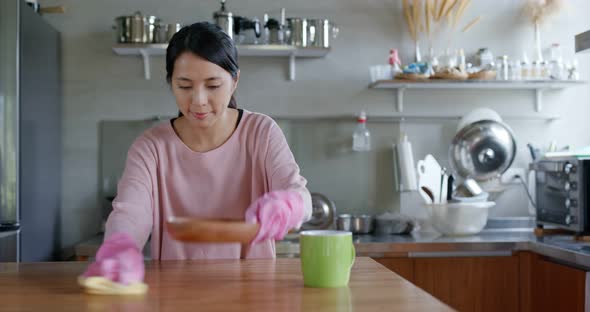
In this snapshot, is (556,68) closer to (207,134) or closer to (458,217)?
(458,217)

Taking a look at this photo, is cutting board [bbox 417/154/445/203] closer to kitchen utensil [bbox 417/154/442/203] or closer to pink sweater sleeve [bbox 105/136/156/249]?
kitchen utensil [bbox 417/154/442/203]

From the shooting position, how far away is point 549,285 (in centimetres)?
274

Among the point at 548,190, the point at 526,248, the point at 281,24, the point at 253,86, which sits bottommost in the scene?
the point at 526,248

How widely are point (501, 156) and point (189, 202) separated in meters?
2.00

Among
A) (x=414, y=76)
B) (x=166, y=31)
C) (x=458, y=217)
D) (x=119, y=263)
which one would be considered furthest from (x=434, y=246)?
(x=119, y=263)

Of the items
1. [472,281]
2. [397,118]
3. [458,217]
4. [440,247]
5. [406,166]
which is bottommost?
[472,281]

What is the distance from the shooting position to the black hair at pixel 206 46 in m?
1.62

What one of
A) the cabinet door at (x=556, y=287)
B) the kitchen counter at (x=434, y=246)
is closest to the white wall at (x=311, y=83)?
the kitchen counter at (x=434, y=246)

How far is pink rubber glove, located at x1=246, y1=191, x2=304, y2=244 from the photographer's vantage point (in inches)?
48.3

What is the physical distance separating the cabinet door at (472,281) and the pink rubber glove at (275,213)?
169cm

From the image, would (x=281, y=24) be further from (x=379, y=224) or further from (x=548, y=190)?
(x=548, y=190)

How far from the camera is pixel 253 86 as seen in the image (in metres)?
3.49

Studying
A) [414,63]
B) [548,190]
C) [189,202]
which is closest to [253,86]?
[414,63]

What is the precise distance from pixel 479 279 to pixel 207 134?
61.8 inches
